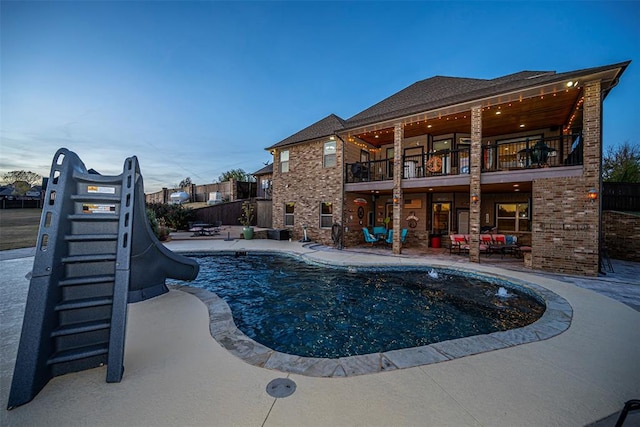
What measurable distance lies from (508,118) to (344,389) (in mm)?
12388

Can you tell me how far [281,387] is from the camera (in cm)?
241

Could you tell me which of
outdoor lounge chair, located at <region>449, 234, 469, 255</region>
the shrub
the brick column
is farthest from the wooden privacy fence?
the brick column

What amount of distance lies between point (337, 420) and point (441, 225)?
1340 cm

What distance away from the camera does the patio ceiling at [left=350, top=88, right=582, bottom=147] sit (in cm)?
876

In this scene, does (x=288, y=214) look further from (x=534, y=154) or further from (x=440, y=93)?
(x=534, y=154)

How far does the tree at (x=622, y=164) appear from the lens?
53.4ft

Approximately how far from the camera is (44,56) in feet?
29.3

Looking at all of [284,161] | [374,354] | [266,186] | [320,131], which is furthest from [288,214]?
[374,354]

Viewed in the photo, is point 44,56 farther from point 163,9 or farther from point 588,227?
point 588,227

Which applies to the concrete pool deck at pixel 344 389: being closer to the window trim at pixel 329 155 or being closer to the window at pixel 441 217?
the window at pixel 441 217

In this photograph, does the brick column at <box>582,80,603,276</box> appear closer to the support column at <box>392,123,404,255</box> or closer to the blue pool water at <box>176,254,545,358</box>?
the blue pool water at <box>176,254,545,358</box>

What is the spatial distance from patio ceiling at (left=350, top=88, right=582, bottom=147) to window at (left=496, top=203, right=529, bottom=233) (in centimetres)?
360

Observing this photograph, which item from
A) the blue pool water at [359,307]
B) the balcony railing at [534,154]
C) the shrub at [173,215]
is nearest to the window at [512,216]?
the balcony railing at [534,154]

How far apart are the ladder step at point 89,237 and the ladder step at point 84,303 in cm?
61
